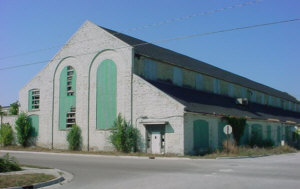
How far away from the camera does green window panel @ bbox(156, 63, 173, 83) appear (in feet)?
110

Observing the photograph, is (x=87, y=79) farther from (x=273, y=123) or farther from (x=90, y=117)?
(x=273, y=123)

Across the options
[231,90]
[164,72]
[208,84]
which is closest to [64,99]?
[164,72]

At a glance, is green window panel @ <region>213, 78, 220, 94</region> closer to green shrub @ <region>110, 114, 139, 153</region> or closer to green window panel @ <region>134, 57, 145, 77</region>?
green window panel @ <region>134, 57, 145, 77</region>

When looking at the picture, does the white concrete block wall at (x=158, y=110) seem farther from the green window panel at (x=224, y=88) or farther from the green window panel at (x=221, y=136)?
the green window panel at (x=224, y=88)

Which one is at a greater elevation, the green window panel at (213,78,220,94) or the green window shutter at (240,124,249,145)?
the green window panel at (213,78,220,94)

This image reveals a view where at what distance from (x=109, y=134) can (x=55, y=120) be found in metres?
7.32

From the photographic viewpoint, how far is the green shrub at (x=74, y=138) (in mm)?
33219

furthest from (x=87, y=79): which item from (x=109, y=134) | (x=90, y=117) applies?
(x=109, y=134)

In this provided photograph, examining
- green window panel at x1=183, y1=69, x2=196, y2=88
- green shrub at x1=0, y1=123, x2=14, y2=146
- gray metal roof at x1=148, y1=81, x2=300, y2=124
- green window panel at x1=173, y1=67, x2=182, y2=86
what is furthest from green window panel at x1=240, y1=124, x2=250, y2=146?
green shrub at x1=0, y1=123, x2=14, y2=146

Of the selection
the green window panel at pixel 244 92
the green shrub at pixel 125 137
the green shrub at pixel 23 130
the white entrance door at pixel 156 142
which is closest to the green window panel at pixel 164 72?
the green shrub at pixel 125 137

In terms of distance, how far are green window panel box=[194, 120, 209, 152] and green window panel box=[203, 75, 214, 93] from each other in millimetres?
10687

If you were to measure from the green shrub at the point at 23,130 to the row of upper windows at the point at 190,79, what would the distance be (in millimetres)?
14147

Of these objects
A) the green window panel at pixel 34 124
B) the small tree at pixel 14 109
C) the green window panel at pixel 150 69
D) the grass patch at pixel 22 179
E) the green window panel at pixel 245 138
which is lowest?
the grass patch at pixel 22 179

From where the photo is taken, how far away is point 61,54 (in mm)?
36438
